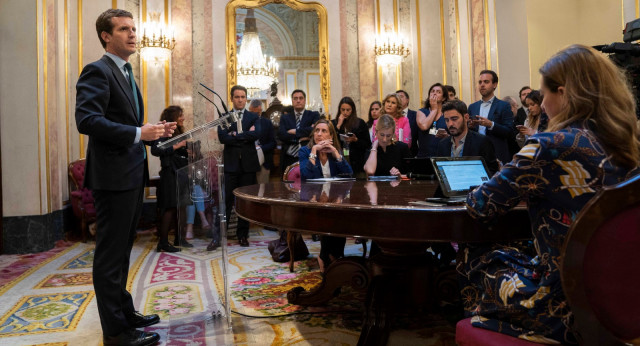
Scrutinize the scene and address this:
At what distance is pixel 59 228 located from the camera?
4.91 metres

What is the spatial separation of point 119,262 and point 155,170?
173 inches

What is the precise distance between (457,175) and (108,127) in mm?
1390

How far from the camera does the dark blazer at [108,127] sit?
1.92 m

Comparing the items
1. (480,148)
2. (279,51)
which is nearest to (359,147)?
(480,148)

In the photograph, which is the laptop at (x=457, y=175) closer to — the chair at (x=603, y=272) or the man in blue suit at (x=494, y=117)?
the chair at (x=603, y=272)

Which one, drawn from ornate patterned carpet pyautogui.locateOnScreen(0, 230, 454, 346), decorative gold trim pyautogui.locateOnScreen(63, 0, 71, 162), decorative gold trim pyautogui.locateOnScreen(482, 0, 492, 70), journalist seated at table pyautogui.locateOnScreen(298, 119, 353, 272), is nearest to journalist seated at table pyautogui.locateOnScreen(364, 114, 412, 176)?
journalist seated at table pyautogui.locateOnScreen(298, 119, 353, 272)

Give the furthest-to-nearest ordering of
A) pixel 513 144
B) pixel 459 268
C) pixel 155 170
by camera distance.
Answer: pixel 155 170 → pixel 513 144 → pixel 459 268

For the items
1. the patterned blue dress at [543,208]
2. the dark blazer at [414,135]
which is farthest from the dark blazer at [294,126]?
the patterned blue dress at [543,208]

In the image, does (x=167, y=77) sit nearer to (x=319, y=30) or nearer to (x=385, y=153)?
(x=319, y=30)

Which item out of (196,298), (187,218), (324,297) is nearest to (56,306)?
(196,298)

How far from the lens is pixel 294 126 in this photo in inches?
208

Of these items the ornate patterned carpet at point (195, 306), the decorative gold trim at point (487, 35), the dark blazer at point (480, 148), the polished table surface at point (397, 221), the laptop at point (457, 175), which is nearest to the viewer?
the polished table surface at point (397, 221)

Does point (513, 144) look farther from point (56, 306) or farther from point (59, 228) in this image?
point (59, 228)

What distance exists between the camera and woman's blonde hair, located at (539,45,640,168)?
1.13 metres
